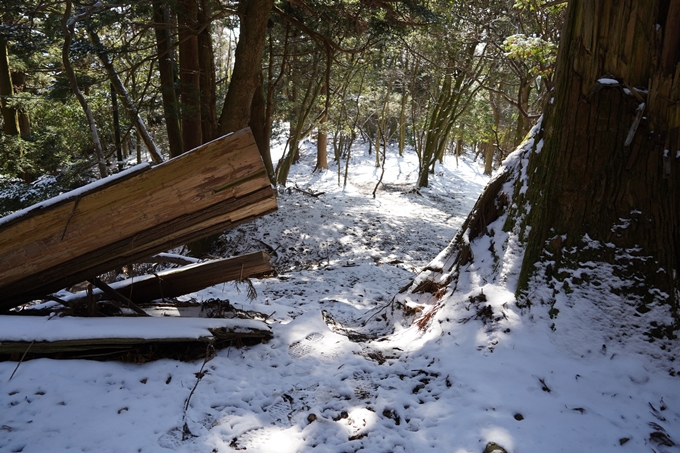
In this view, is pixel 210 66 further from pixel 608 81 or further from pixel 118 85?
pixel 608 81

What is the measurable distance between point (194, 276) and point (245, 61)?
4.64 metres

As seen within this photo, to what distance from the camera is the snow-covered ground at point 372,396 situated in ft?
6.18

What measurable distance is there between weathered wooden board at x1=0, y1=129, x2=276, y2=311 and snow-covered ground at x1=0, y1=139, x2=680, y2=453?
0.58 metres

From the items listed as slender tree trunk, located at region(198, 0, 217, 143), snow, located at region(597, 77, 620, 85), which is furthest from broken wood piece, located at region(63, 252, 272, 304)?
slender tree trunk, located at region(198, 0, 217, 143)

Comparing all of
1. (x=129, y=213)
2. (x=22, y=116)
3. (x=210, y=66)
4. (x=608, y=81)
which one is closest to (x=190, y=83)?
(x=210, y=66)

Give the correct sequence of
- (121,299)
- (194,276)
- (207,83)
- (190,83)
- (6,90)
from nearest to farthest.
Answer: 1. (121,299)
2. (194,276)
3. (190,83)
4. (207,83)
5. (6,90)

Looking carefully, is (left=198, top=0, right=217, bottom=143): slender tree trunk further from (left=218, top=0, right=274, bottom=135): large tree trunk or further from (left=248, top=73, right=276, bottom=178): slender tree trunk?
(left=248, top=73, right=276, bottom=178): slender tree trunk

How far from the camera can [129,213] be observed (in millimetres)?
2365

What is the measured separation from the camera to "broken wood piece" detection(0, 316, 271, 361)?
2273 millimetres

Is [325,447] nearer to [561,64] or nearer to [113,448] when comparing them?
[113,448]

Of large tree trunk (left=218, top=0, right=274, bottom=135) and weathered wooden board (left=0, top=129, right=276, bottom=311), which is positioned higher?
large tree trunk (left=218, top=0, right=274, bottom=135)

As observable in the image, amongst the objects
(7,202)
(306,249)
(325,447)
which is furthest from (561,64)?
(7,202)

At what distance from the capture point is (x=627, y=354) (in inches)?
90.7

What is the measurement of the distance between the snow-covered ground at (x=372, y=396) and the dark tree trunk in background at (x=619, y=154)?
1.58 feet
